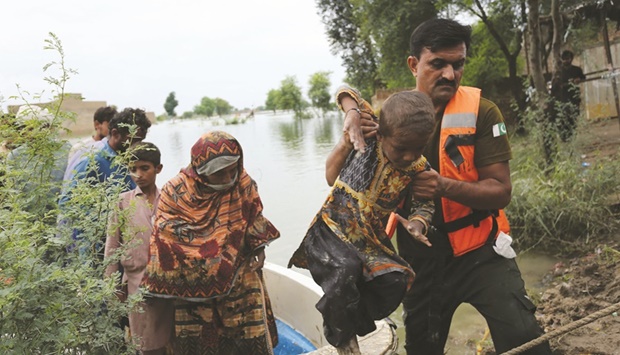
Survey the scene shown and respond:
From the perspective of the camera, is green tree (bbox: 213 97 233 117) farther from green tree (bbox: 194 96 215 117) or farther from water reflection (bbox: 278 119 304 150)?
water reflection (bbox: 278 119 304 150)

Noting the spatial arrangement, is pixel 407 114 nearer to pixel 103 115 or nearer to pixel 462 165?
pixel 462 165

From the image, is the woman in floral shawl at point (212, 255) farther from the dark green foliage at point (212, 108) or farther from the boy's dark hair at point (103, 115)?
the dark green foliage at point (212, 108)

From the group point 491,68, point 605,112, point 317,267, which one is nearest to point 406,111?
point 317,267

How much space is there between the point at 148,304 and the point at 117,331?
1.03 meters

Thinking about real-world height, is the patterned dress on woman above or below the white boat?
above

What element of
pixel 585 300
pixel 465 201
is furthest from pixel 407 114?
pixel 585 300

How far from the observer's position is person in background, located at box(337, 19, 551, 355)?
2072mm

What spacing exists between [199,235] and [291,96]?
61.8 m

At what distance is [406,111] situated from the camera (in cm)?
176

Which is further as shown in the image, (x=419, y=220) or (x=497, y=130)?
(x=497, y=130)

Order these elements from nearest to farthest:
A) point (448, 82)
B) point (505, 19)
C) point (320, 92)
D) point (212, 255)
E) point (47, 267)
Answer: point (47, 267)
point (448, 82)
point (212, 255)
point (505, 19)
point (320, 92)

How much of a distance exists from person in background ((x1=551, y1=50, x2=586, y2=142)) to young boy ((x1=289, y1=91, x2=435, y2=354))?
473 cm

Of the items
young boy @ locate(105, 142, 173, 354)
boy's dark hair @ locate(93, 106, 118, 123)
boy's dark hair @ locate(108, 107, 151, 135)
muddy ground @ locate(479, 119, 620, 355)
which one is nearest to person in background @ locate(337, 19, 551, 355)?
muddy ground @ locate(479, 119, 620, 355)

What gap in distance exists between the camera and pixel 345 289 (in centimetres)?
177
